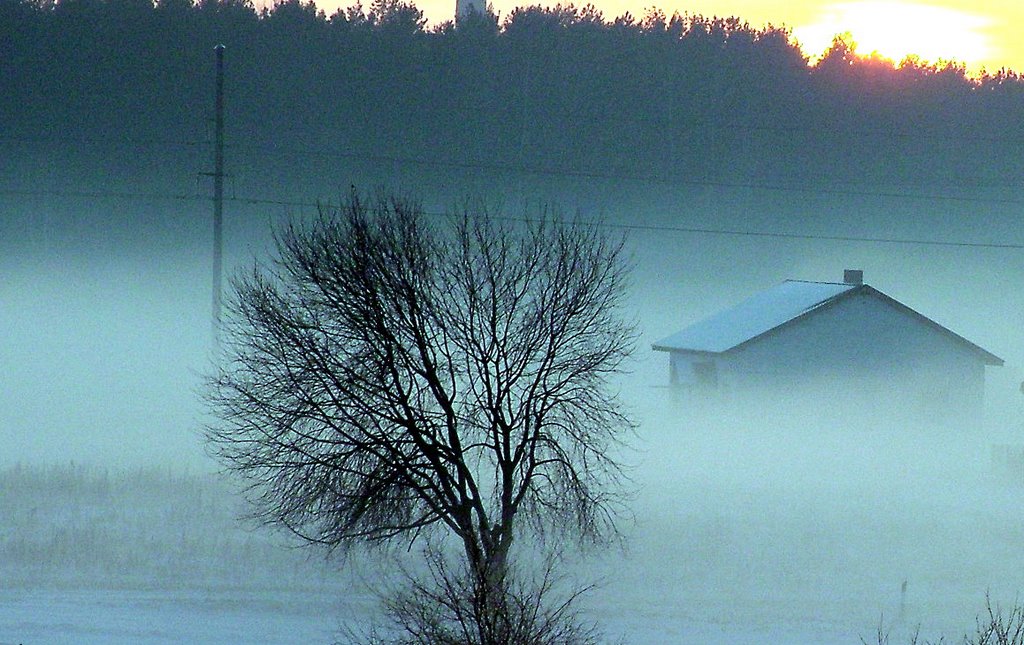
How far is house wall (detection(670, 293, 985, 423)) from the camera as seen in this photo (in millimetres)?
36000

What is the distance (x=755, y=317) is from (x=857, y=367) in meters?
3.05

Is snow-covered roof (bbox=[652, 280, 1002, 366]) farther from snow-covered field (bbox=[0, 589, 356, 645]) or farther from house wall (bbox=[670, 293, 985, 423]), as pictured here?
snow-covered field (bbox=[0, 589, 356, 645])

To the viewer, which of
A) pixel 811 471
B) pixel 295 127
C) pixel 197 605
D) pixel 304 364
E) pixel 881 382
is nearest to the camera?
pixel 304 364

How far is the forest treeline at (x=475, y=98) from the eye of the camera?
69.5 meters

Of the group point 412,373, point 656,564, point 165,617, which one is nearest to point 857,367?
point 656,564

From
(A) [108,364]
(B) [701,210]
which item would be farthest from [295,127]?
(B) [701,210]

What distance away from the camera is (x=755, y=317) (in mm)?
38000

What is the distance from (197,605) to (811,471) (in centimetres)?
1813

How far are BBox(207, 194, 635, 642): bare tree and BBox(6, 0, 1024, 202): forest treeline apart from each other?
50.2 m

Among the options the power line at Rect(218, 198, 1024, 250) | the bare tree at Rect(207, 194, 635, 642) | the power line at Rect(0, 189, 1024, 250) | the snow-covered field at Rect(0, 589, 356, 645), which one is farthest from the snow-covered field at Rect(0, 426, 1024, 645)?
the power line at Rect(218, 198, 1024, 250)

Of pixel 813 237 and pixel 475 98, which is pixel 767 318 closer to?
pixel 475 98

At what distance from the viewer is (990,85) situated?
8006cm

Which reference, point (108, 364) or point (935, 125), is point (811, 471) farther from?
point (935, 125)

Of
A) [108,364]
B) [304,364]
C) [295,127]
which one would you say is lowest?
[108,364]
